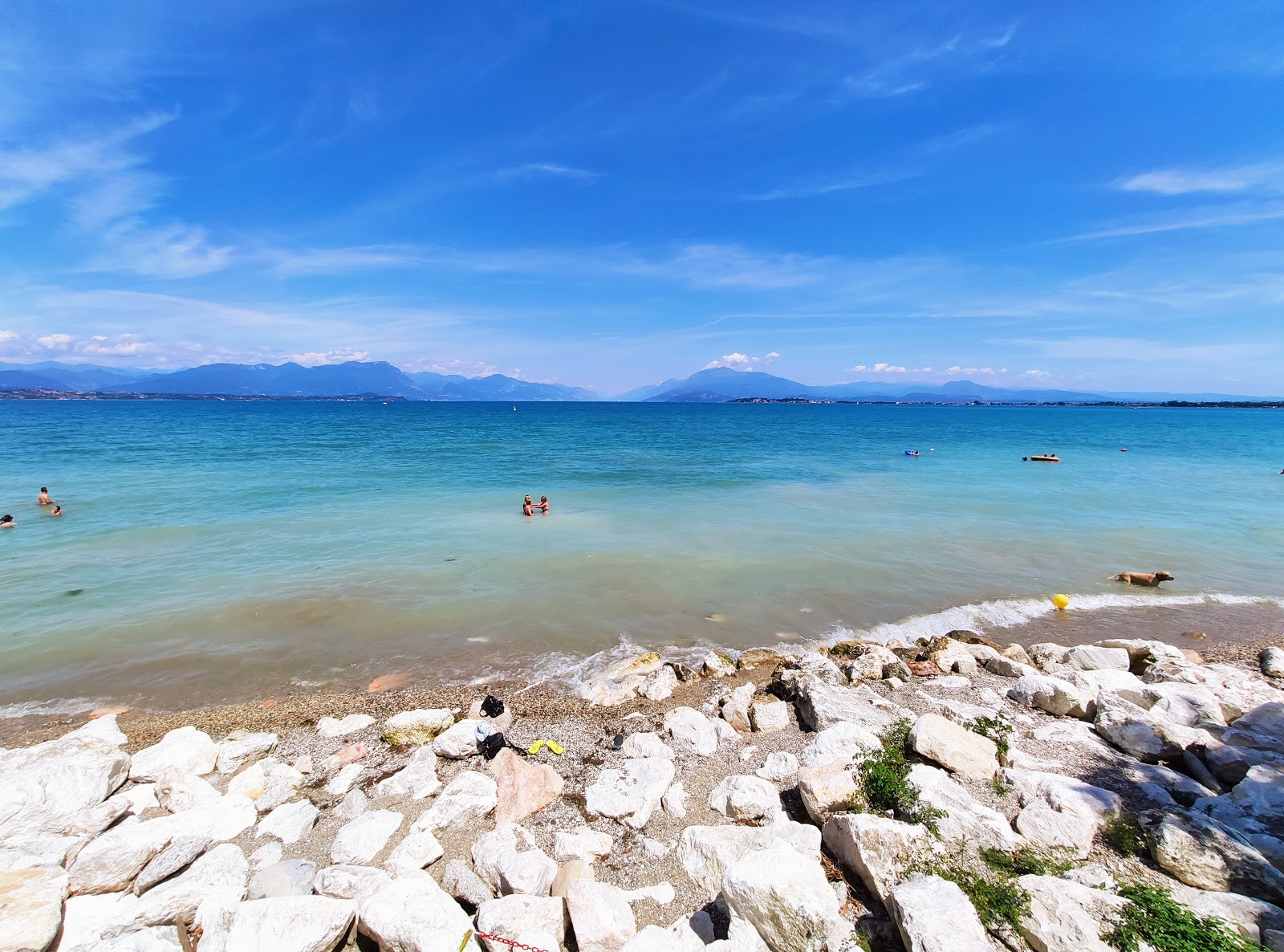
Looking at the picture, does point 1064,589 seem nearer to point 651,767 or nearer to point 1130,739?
point 1130,739

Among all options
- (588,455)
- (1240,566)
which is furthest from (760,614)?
(588,455)

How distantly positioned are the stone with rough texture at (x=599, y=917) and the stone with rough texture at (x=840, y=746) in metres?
2.52

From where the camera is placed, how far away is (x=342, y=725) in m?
7.73

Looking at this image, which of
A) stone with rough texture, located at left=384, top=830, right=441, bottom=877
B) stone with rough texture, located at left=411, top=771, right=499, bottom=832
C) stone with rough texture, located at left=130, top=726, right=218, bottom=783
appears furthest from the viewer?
stone with rough texture, located at left=130, top=726, right=218, bottom=783

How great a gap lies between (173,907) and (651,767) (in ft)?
13.9

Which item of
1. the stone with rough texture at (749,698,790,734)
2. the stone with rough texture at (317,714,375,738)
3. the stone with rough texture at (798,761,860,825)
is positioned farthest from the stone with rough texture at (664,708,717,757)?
the stone with rough texture at (317,714,375,738)

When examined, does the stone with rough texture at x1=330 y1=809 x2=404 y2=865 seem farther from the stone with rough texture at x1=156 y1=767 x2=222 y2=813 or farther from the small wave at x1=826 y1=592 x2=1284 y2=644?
the small wave at x1=826 y1=592 x2=1284 y2=644

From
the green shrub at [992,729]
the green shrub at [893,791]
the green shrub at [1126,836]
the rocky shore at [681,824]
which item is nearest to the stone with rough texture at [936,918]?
the rocky shore at [681,824]

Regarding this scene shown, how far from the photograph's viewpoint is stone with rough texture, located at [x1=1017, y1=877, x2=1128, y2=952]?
3.58 m

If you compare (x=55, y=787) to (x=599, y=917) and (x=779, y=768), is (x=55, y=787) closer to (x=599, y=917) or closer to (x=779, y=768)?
(x=599, y=917)

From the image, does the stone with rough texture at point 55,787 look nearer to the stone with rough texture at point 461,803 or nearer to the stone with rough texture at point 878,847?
the stone with rough texture at point 461,803

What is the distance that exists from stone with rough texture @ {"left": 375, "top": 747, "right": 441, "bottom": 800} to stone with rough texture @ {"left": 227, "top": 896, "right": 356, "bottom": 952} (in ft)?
5.85

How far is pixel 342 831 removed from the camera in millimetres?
5336

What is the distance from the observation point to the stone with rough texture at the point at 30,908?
156 inches
